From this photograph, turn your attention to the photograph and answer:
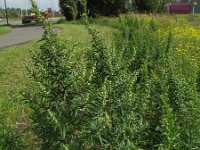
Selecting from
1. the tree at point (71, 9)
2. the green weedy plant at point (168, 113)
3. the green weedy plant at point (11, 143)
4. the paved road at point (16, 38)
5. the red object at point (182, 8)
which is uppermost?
the green weedy plant at point (168, 113)

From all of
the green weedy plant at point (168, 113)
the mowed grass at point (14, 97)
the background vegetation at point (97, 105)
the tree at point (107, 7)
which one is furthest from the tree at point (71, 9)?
the background vegetation at point (97, 105)

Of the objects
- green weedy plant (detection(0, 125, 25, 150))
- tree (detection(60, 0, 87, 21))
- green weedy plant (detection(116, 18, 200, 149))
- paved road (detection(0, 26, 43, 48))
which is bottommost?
paved road (detection(0, 26, 43, 48))

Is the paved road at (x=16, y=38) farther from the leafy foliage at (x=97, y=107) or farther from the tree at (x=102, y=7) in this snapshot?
the leafy foliage at (x=97, y=107)

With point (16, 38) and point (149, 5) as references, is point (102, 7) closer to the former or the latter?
point (149, 5)

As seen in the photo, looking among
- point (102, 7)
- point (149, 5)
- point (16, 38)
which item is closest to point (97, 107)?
point (16, 38)

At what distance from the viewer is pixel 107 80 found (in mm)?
3988

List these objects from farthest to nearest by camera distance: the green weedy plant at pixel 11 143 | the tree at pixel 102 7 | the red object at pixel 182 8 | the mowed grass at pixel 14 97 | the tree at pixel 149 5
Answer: the red object at pixel 182 8, the tree at pixel 102 7, the tree at pixel 149 5, the mowed grass at pixel 14 97, the green weedy plant at pixel 11 143

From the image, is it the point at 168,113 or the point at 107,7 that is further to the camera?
the point at 107,7

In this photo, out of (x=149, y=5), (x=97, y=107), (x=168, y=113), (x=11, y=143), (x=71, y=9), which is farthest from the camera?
(x=71, y=9)

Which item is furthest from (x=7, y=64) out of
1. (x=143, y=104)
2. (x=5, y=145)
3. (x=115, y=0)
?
(x=115, y=0)

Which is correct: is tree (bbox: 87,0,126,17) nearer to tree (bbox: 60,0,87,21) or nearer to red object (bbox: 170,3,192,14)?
tree (bbox: 60,0,87,21)

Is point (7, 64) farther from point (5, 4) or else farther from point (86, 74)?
point (5, 4)

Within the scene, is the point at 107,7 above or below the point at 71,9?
above

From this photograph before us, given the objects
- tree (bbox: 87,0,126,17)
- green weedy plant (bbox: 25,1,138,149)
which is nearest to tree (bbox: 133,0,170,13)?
tree (bbox: 87,0,126,17)
